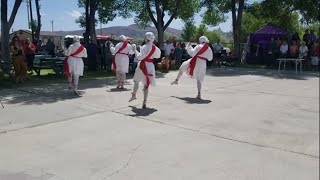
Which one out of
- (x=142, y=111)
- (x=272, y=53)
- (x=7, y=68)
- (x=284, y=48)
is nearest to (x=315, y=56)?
(x=284, y=48)

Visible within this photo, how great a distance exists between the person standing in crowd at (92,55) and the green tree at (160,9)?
4.71m

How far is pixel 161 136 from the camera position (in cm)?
721

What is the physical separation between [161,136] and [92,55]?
11652 mm

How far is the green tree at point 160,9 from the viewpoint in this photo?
74.0ft

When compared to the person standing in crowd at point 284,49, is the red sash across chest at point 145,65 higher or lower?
lower

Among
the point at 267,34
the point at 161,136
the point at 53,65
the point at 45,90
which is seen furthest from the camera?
the point at 267,34

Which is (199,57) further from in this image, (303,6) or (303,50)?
(303,6)

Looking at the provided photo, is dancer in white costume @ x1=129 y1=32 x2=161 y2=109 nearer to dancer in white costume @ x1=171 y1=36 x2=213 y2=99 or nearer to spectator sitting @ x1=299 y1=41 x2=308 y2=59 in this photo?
dancer in white costume @ x1=171 y1=36 x2=213 y2=99

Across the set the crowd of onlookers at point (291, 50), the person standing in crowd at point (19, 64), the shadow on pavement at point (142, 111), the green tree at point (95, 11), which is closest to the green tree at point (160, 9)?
the green tree at point (95, 11)

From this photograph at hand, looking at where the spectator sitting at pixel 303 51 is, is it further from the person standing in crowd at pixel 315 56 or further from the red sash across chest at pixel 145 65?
the red sash across chest at pixel 145 65

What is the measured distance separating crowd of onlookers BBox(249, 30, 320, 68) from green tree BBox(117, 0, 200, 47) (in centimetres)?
470

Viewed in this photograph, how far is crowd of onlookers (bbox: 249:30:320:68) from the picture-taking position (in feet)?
67.1

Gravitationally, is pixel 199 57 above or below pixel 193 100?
above

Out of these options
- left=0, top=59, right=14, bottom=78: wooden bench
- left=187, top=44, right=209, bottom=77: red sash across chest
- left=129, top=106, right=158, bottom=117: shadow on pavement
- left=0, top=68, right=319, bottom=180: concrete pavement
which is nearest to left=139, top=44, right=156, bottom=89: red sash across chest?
left=129, top=106, right=158, bottom=117: shadow on pavement
